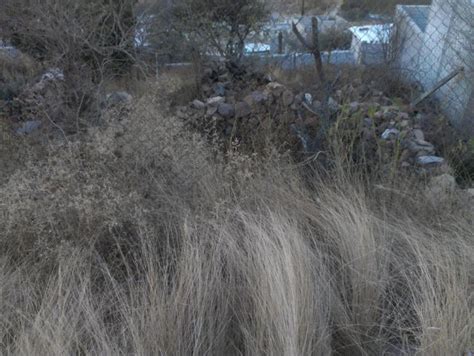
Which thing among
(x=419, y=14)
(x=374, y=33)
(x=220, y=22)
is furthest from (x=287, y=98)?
(x=419, y=14)

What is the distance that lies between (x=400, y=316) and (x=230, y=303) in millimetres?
780

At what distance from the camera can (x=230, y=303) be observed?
2.32m

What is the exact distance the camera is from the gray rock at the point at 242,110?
4203 mm

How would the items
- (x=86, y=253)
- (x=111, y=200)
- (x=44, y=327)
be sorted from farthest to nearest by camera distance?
(x=111, y=200) → (x=86, y=253) → (x=44, y=327)

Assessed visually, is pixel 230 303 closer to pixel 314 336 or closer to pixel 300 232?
pixel 314 336

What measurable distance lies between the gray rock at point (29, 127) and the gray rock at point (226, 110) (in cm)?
148

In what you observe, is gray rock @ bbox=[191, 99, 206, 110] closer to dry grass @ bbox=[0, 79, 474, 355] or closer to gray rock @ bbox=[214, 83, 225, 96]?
gray rock @ bbox=[214, 83, 225, 96]

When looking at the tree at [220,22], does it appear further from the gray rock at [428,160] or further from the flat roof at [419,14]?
the gray rock at [428,160]

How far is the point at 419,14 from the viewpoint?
649 centimetres

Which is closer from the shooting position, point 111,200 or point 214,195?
point 111,200

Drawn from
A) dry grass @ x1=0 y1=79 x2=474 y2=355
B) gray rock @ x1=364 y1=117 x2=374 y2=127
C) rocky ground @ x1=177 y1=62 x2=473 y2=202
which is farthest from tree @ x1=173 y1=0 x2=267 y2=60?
dry grass @ x1=0 y1=79 x2=474 y2=355

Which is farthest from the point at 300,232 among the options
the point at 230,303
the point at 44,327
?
the point at 44,327

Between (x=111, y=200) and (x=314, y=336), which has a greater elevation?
(x=111, y=200)

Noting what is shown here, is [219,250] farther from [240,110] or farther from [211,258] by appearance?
[240,110]
